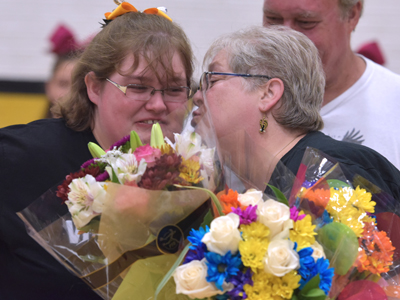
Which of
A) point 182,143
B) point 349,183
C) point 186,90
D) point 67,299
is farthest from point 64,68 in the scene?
point 349,183

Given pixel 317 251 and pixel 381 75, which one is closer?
pixel 317 251

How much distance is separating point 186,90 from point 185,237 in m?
1.03

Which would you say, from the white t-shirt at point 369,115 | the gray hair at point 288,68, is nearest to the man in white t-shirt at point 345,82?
the white t-shirt at point 369,115

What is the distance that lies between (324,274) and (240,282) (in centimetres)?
21

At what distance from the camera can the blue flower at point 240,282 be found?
1157 mm

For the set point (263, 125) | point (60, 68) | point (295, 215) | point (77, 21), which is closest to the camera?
point (295, 215)

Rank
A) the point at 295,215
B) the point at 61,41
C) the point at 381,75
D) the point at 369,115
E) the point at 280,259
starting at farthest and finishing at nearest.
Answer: the point at 61,41
the point at 381,75
the point at 369,115
the point at 295,215
the point at 280,259

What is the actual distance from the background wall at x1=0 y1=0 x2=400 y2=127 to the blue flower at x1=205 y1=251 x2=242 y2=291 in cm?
441

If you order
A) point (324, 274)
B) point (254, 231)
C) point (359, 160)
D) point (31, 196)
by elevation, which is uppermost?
point (254, 231)

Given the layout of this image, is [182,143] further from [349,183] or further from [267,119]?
[267,119]

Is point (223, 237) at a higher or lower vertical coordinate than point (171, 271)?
higher

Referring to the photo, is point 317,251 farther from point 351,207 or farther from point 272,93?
point 272,93

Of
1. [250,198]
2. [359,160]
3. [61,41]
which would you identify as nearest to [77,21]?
[61,41]

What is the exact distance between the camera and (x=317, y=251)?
123cm
